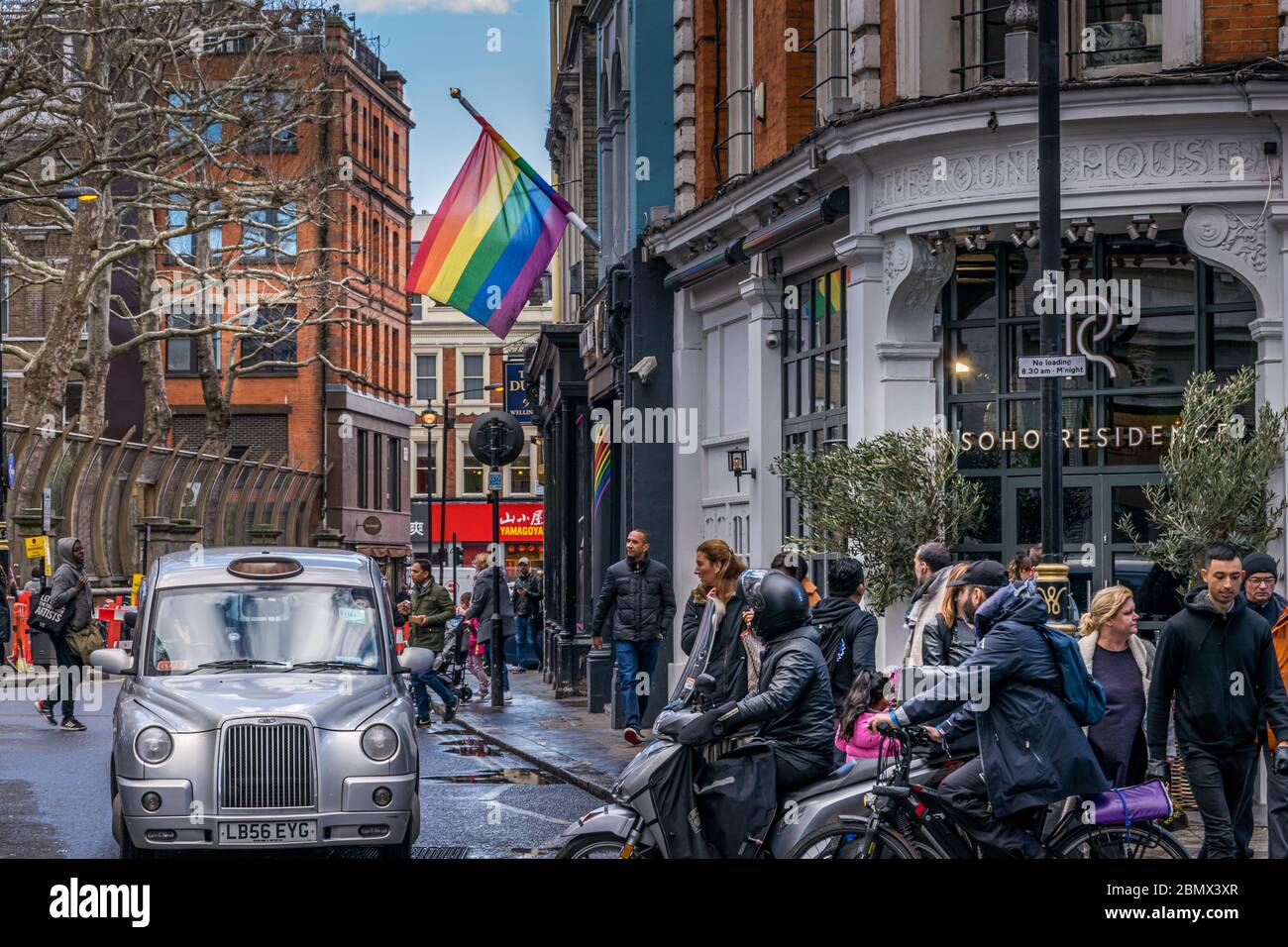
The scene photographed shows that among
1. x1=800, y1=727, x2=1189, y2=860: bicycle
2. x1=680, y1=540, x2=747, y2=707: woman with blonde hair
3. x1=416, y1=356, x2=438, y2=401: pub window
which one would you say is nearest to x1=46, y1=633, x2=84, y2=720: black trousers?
x1=680, y1=540, x2=747, y2=707: woman with blonde hair

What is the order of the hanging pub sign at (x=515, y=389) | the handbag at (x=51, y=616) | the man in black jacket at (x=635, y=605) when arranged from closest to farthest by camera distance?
the man in black jacket at (x=635, y=605), the handbag at (x=51, y=616), the hanging pub sign at (x=515, y=389)

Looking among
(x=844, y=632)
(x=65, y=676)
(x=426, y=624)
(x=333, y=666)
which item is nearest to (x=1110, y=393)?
(x=844, y=632)

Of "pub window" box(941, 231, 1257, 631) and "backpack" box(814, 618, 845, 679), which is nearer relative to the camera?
"backpack" box(814, 618, 845, 679)

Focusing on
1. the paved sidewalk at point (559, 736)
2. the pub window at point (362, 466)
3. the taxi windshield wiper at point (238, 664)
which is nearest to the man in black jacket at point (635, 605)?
the paved sidewalk at point (559, 736)

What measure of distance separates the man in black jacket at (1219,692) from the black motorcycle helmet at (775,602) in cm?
189

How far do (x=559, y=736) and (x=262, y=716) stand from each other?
Answer: 32.2 ft

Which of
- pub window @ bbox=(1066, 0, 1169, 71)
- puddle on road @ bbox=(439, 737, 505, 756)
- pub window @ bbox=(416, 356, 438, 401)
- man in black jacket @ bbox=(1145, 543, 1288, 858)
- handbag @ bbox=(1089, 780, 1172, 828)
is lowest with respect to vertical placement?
puddle on road @ bbox=(439, 737, 505, 756)

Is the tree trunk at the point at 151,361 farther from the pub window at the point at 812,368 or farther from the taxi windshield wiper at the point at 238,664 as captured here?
the taxi windshield wiper at the point at 238,664

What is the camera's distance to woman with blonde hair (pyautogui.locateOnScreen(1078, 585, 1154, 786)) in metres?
10.2

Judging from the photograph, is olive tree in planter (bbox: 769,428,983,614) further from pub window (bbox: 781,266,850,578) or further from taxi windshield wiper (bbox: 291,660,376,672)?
taxi windshield wiper (bbox: 291,660,376,672)

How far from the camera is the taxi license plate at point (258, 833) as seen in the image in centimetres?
1032

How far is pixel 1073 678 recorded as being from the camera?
8758 mm
